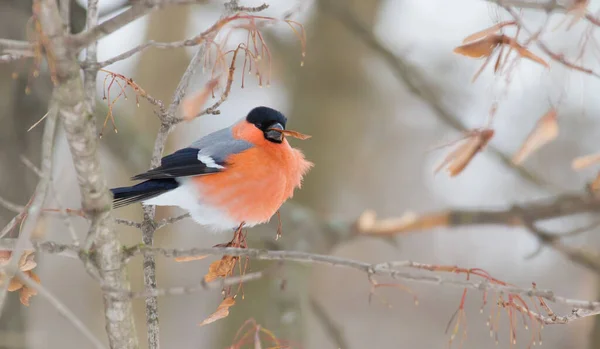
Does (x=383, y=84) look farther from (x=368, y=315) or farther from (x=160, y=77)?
(x=368, y=315)

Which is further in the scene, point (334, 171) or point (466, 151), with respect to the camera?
point (334, 171)

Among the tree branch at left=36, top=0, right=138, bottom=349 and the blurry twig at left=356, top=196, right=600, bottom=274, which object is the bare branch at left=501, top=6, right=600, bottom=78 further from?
the blurry twig at left=356, top=196, right=600, bottom=274

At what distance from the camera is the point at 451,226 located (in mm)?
2609

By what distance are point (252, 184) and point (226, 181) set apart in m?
0.07

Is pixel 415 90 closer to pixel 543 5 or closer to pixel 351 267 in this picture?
pixel 543 5

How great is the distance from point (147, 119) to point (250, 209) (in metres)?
2.97

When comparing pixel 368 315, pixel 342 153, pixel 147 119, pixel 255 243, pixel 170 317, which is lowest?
pixel 368 315

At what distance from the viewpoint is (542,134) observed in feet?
3.64

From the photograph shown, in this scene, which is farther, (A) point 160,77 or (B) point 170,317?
(B) point 170,317

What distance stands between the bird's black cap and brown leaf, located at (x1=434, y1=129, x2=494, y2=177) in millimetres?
806

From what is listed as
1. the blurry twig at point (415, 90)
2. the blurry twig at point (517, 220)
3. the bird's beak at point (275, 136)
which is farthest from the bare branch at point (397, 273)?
the blurry twig at point (415, 90)

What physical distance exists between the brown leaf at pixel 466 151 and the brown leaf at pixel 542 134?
0.07 metres

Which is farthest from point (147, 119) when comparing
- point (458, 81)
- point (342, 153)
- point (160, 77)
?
point (458, 81)

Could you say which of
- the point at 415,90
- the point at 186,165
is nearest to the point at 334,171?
the point at 415,90
